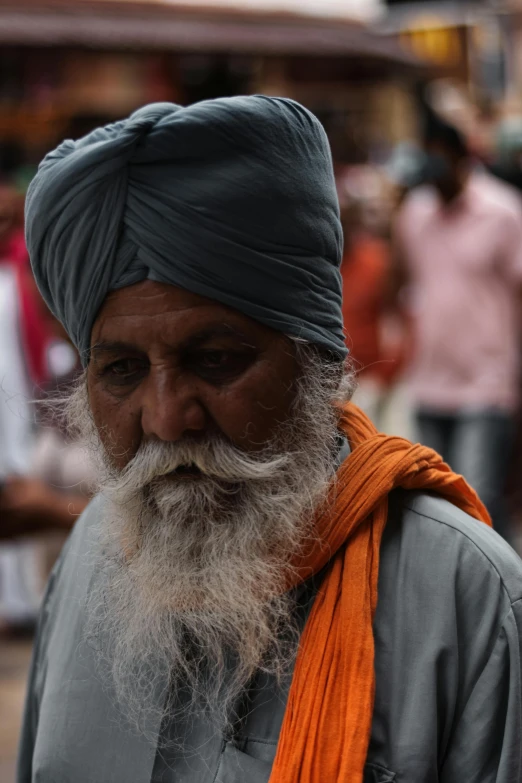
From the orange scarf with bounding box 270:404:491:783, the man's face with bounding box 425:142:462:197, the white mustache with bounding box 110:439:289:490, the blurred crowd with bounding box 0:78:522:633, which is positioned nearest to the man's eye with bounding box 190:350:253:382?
the white mustache with bounding box 110:439:289:490

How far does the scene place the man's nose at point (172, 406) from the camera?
1856 millimetres

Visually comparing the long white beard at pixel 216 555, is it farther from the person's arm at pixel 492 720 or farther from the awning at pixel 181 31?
the awning at pixel 181 31

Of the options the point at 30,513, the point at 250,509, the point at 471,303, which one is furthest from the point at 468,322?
the point at 250,509

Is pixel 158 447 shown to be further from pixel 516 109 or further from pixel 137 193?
pixel 516 109

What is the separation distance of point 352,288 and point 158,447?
5371 millimetres

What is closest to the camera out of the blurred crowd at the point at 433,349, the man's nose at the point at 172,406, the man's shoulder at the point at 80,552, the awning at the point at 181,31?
the man's nose at the point at 172,406

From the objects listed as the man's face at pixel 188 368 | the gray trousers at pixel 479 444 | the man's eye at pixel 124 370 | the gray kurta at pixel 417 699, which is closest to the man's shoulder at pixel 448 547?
the gray kurta at pixel 417 699

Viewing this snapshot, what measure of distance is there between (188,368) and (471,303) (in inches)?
156

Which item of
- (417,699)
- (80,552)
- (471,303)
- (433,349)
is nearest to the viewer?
(417,699)

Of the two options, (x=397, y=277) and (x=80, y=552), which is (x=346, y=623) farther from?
(x=397, y=277)

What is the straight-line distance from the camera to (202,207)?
183 centimetres

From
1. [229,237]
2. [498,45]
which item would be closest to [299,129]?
[229,237]

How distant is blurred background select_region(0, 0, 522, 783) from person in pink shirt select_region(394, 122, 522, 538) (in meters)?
0.08

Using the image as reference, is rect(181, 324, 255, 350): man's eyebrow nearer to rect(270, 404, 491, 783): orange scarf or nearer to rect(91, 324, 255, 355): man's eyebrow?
rect(91, 324, 255, 355): man's eyebrow
